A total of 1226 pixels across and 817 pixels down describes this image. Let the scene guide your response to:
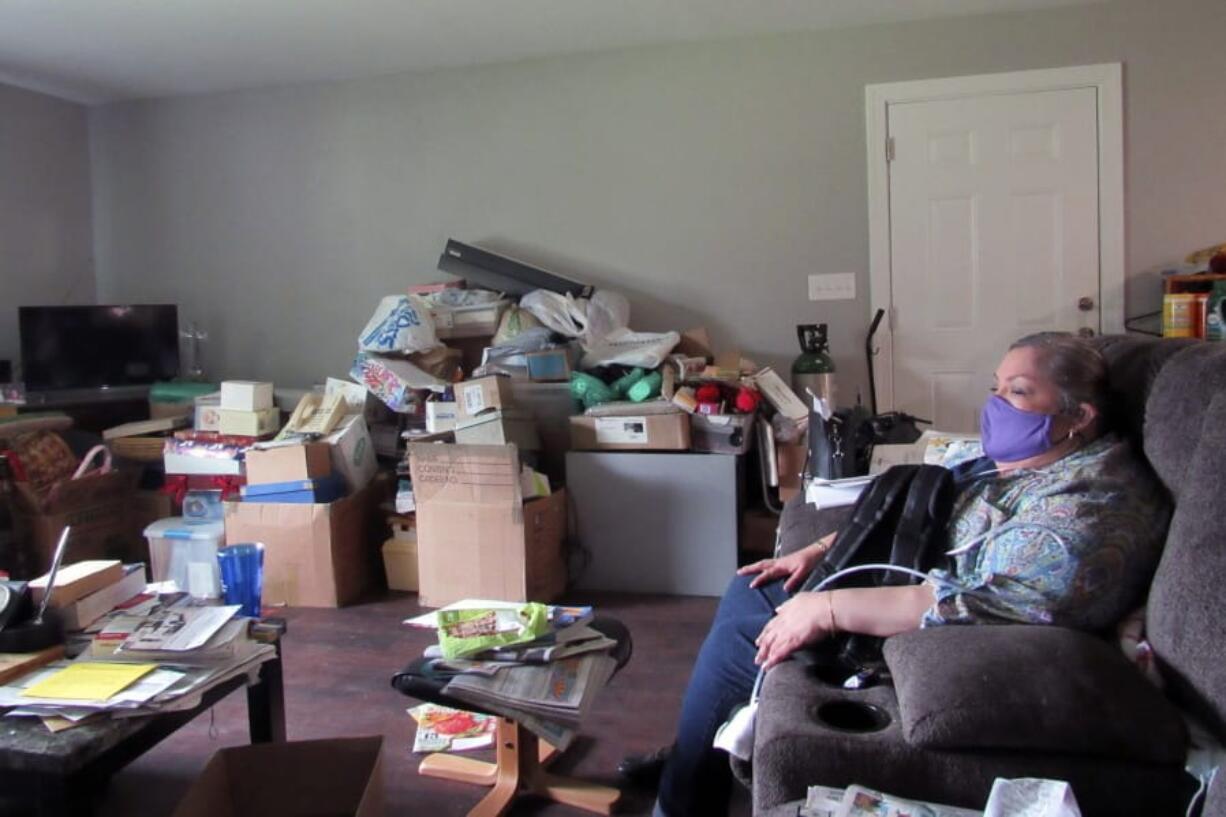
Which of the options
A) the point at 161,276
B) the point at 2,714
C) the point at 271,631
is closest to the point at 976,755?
the point at 271,631

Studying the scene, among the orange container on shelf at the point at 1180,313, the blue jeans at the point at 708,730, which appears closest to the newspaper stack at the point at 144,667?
the blue jeans at the point at 708,730

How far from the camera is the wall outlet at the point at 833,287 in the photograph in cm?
405

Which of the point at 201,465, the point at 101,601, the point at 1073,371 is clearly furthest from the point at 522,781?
the point at 201,465

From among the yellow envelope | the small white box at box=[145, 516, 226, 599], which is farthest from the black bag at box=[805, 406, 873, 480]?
the small white box at box=[145, 516, 226, 599]

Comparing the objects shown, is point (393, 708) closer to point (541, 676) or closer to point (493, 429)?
point (541, 676)

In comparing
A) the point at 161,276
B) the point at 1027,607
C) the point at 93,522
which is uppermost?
the point at 161,276

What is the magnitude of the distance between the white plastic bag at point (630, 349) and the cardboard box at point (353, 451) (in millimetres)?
957

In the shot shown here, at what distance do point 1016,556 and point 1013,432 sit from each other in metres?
0.30

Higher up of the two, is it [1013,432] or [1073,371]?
[1073,371]

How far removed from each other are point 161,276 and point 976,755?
485 cm

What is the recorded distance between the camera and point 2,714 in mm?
1499

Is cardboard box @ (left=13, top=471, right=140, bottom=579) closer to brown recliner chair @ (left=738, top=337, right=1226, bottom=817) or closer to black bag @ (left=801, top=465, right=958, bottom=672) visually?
black bag @ (left=801, top=465, right=958, bottom=672)

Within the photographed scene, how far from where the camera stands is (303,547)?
3490mm

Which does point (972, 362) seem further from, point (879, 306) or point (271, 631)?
point (271, 631)
